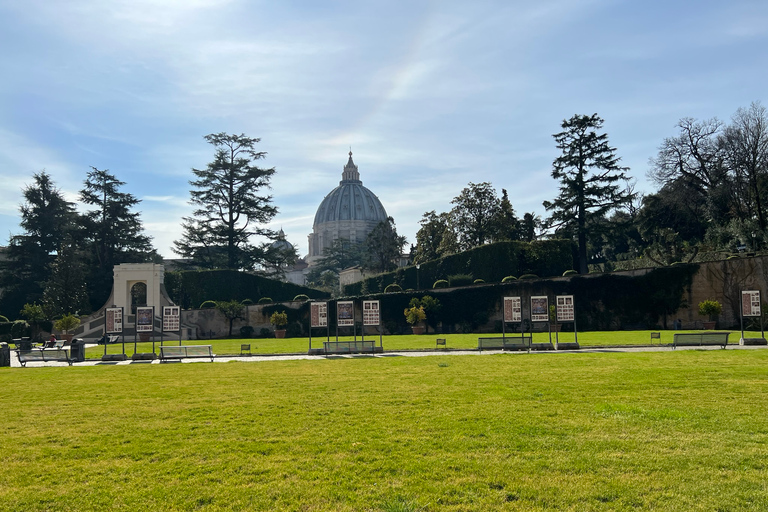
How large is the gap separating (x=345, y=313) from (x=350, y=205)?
432 feet

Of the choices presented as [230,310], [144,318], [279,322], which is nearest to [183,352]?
[144,318]

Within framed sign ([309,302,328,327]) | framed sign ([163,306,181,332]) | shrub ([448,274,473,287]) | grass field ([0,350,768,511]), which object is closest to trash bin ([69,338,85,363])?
framed sign ([163,306,181,332])

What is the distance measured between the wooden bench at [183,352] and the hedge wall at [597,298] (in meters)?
22.2

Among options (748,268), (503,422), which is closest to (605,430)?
(503,422)

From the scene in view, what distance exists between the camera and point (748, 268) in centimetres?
3553

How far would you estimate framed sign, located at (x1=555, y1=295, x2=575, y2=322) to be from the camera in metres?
27.3

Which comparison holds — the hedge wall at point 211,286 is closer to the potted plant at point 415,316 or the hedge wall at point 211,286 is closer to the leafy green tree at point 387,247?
the potted plant at point 415,316

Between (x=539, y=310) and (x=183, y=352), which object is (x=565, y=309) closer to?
(x=539, y=310)

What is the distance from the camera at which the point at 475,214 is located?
57.8m

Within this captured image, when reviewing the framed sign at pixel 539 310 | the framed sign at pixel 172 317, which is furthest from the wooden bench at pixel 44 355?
the framed sign at pixel 539 310

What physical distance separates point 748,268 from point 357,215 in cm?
12512

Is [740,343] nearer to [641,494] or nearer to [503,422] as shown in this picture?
[503,422]

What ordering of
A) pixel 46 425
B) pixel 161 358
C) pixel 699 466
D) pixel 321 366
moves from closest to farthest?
pixel 699 466
pixel 46 425
pixel 321 366
pixel 161 358

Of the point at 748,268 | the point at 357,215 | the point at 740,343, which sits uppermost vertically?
the point at 357,215
